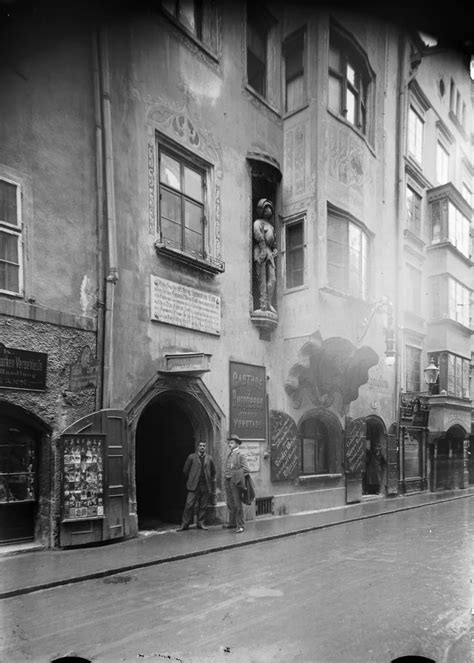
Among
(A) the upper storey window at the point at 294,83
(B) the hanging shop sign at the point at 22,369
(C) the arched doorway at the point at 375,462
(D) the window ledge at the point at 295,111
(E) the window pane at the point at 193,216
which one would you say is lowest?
(C) the arched doorway at the point at 375,462

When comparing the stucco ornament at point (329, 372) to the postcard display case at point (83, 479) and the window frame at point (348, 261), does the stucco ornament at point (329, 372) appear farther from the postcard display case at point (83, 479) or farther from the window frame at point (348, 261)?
the postcard display case at point (83, 479)

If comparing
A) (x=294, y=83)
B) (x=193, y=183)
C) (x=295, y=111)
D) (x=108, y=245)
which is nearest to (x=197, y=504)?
(x=108, y=245)

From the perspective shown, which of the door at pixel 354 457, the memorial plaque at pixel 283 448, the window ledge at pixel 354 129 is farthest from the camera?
the door at pixel 354 457

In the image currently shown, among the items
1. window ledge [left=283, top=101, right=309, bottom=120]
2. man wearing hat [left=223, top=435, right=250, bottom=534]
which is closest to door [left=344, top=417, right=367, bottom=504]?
man wearing hat [left=223, top=435, right=250, bottom=534]

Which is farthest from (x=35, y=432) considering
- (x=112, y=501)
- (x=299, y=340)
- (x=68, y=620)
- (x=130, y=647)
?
(x=299, y=340)

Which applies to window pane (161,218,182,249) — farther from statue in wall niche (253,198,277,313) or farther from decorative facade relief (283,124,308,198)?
decorative facade relief (283,124,308,198)

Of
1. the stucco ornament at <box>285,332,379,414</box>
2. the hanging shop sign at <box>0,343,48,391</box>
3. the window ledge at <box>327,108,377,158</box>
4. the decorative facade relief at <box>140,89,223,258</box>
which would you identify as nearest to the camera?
the hanging shop sign at <box>0,343,48,391</box>

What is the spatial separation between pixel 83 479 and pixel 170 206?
15.4 ft

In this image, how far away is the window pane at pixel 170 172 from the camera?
9.55 m

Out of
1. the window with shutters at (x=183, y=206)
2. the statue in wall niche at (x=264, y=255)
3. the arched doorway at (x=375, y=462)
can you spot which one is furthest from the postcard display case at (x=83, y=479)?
the arched doorway at (x=375, y=462)

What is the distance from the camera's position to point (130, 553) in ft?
23.7

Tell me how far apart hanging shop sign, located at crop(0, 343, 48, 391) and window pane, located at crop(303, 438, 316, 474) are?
6.76 meters

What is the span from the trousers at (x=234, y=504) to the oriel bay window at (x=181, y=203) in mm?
4001

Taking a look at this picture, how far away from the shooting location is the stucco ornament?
10.5m
